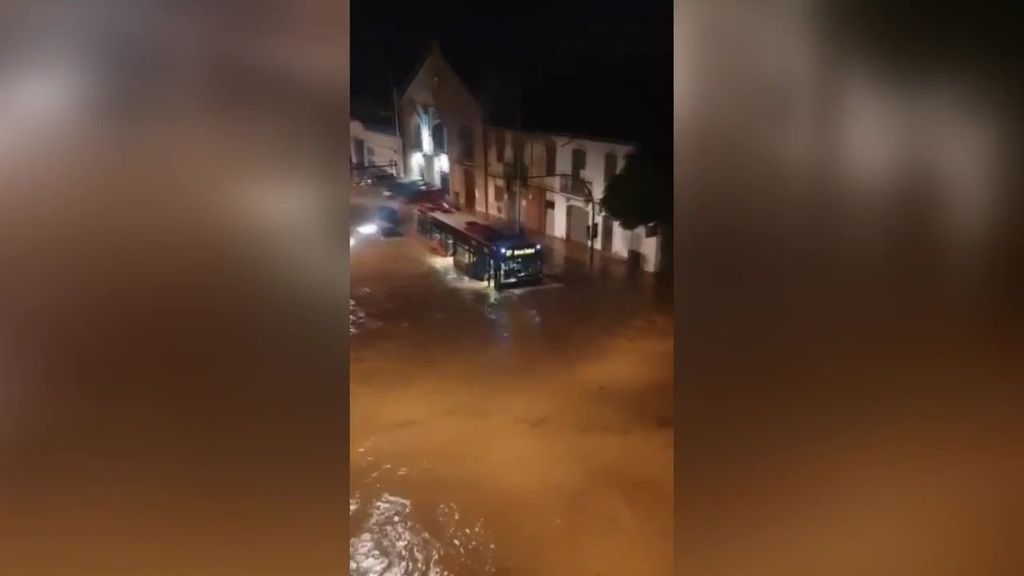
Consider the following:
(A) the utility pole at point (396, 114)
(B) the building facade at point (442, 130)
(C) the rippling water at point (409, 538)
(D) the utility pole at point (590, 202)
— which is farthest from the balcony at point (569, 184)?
(C) the rippling water at point (409, 538)

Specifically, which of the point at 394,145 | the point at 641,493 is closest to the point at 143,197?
the point at 394,145

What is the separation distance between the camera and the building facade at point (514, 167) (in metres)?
1.24

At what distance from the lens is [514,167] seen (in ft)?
4.19

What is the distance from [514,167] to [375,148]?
0.69 ft

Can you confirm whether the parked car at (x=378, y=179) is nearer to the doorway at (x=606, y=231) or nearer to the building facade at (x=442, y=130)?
the building facade at (x=442, y=130)

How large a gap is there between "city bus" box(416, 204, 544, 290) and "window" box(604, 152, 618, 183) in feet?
0.49

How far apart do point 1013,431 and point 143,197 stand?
137 cm

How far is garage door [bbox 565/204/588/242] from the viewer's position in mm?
1285

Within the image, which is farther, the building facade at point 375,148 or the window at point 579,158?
the window at point 579,158

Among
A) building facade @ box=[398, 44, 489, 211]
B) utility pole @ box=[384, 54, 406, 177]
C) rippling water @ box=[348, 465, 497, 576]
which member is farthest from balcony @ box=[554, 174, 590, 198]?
rippling water @ box=[348, 465, 497, 576]

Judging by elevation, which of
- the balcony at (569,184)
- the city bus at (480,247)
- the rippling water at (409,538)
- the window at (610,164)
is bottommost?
the rippling water at (409,538)

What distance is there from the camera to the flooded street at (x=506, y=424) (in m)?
1.22

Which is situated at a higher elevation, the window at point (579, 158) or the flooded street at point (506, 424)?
the window at point (579, 158)

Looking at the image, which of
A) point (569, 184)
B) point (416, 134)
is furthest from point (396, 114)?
point (569, 184)
